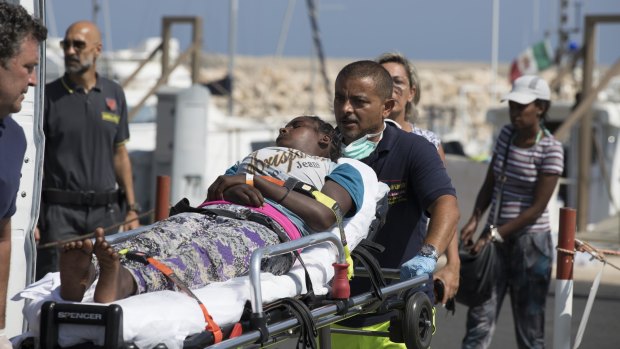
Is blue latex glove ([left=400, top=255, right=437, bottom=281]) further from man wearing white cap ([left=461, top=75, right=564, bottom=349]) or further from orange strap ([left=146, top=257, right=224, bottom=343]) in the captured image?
man wearing white cap ([left=461, top=75, right=564, bottom=349])

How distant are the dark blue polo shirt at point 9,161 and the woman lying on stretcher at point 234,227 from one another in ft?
1.86

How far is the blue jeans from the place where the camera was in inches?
275

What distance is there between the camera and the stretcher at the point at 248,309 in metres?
3.48

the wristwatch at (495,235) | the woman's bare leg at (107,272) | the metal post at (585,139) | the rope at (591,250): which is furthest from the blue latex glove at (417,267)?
the metal post at (585,139)

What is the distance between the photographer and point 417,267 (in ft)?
15.4

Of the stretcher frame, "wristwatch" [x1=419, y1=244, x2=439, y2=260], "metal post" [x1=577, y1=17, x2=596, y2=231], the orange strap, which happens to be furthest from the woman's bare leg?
"metal post" [x1=577, y1=17, x2=596, y2=231]

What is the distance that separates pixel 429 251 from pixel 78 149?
369cm

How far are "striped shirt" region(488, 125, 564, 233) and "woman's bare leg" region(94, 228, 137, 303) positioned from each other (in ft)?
12.9

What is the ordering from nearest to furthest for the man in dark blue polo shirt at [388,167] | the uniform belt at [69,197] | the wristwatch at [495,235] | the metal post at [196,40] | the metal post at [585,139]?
the man in dark blue polo shirt at [388,167], the wristwatch at [495,235], the uniform belt at [69,197], the metal post at [585,139], the metal post at [196,40]

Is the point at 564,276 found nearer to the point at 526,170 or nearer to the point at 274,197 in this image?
the point at 526,170

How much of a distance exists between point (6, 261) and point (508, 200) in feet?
12.0

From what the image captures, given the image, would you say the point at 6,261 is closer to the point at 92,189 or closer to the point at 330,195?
the point at 330,195

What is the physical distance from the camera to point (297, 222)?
4605mm

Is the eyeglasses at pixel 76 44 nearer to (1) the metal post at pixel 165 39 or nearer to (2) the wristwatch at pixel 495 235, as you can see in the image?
(2) the wristwatch at pixel 495 235
